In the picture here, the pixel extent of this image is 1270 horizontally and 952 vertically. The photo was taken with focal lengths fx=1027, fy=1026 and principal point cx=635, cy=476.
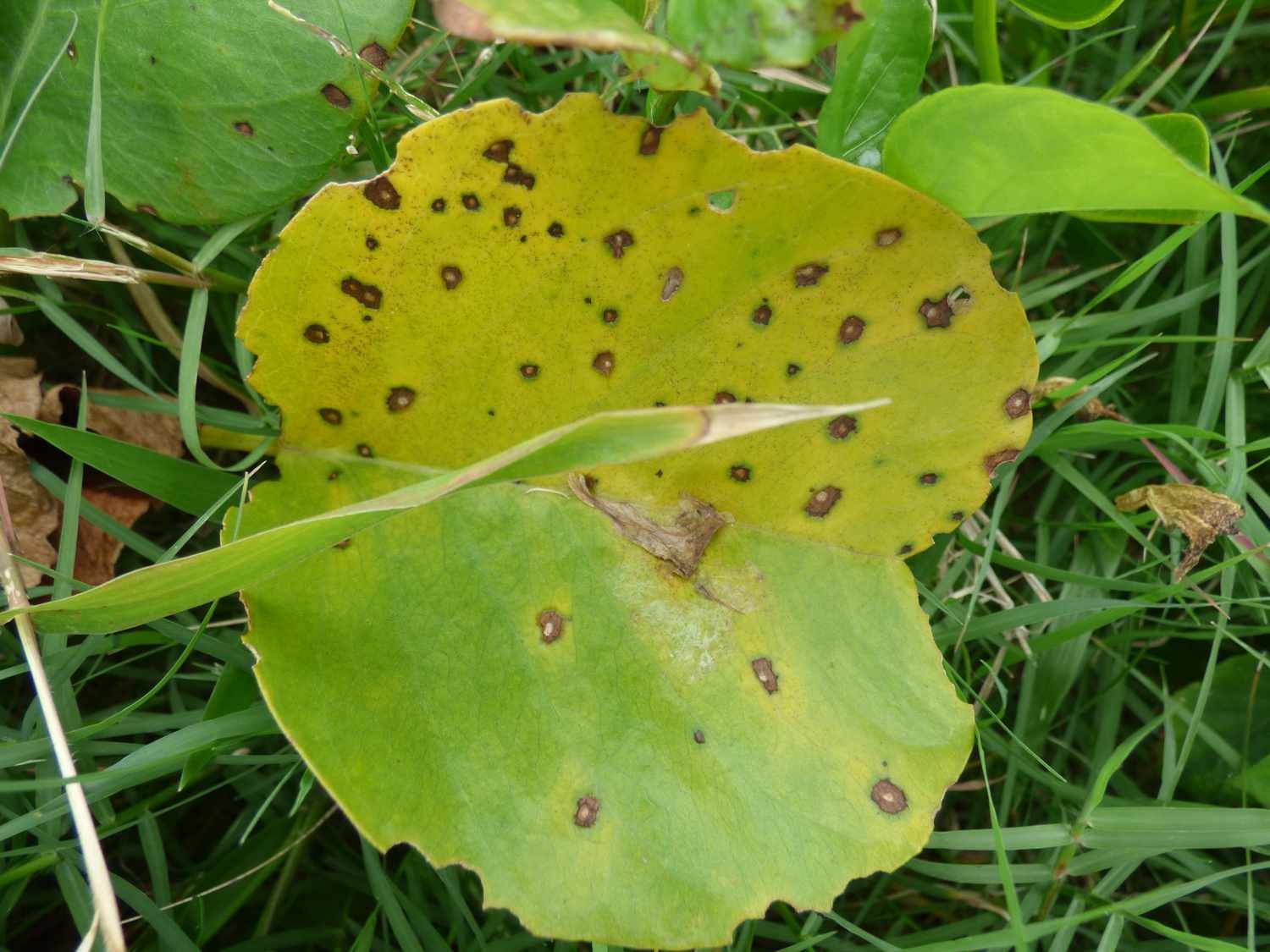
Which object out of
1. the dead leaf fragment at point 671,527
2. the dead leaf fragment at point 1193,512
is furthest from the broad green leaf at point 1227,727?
the dead leaf fragment at point 671,527

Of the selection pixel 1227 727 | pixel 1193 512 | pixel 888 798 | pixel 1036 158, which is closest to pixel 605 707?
pixel 888 798

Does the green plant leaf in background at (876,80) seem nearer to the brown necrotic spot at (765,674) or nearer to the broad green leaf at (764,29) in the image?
the broad green leaf at (764,29)

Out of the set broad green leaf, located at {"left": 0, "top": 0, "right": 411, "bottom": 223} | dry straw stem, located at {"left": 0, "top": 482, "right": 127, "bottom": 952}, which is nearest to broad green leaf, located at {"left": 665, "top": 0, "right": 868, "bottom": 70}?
broad green leaf, located at {"left": 0, "top": 0, "right": 411, "bottom": 223}

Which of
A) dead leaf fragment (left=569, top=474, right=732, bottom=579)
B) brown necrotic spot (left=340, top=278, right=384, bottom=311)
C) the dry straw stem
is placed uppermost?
brown necrotic spot (left=340, top=278, right=384, bottom=311)

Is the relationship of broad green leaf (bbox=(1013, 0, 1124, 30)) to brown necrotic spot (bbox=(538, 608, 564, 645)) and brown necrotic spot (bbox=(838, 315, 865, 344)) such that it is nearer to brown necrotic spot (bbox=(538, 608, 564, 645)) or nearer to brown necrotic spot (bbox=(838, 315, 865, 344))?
brown necrotic spot (bbox=(838, 315, 865, 344))

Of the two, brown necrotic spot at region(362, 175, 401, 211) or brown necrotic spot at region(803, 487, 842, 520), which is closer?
brown necrotic spot at region(362, 175, 401, 211)

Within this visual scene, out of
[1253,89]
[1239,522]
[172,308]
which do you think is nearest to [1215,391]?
[1239,522]

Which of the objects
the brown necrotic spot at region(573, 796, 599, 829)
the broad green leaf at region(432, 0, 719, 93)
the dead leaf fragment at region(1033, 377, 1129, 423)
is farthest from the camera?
the dead leaf fragment at region(1033, 377, 1129, 423)
